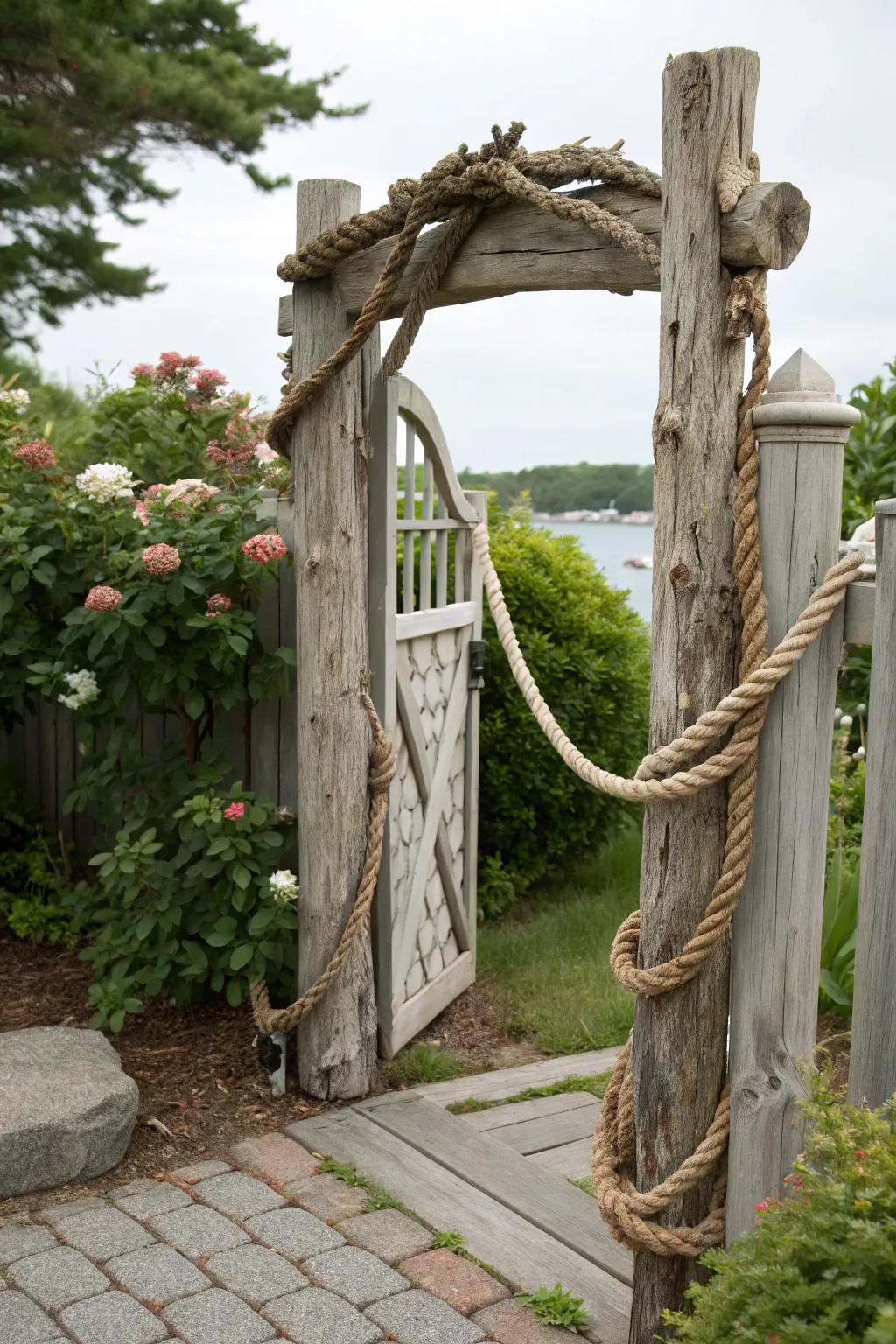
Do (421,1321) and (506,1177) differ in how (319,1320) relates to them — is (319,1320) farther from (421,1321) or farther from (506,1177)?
(506,1177)

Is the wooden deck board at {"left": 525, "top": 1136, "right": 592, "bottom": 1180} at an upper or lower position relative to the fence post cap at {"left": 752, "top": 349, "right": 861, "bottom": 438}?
lower

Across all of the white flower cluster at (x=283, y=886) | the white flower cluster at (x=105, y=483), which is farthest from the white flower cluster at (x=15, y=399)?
the white flower cluster at (x=283, y=886)

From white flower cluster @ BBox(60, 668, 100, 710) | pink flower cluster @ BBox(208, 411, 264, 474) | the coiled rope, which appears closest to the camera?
the coiled rope

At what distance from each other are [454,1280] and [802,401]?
7.04ft

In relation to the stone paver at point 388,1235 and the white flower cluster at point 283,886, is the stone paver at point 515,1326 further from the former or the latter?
the white flower cluster at point 283,886

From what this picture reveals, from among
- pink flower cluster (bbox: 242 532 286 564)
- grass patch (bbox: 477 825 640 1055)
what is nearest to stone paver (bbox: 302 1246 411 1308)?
grass patch (bbox: 477 825 640 1055)

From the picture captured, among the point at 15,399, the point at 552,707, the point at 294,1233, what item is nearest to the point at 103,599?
the point at 15,399

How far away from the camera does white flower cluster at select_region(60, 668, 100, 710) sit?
4551 mm

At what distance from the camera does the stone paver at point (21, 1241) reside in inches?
122

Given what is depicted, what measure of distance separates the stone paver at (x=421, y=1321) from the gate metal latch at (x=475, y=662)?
8.27ft

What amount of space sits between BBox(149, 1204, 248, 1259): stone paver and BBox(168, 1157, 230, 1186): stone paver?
0.53 feet

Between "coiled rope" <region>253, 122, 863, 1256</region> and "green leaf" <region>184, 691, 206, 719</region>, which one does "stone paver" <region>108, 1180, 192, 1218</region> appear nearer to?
"coiled rope" <region>253, 122, 863, 1256</region>

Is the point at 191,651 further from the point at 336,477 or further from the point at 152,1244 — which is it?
the point at 152,1244

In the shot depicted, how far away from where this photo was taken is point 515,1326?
287 centimetres
